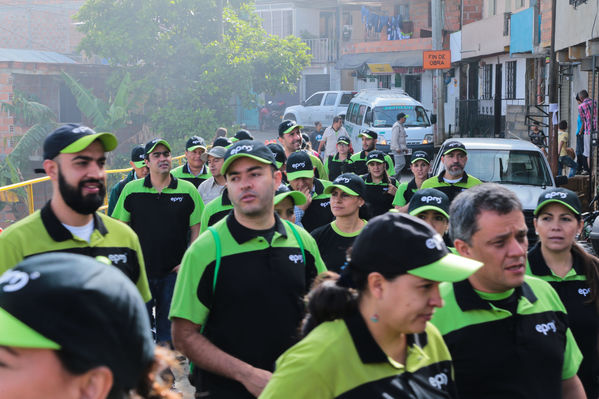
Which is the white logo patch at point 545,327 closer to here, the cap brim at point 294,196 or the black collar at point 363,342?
the black collar at point 363,342

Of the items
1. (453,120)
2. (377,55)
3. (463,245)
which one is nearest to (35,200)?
(463,245)

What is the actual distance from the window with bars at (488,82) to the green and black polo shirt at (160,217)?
104 ft

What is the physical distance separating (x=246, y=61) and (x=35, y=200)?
17.7 meters

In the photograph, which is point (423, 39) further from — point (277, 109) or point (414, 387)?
point (414, 387)

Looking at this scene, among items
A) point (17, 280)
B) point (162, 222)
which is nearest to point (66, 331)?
point (17, 280)

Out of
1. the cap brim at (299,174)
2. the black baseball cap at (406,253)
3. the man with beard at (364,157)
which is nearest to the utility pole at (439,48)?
the man with beard at (364,157)

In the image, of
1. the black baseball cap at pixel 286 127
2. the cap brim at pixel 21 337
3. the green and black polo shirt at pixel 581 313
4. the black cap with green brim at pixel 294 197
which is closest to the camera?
the cap brim at pixel 21 337

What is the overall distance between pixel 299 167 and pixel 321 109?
32602 mm

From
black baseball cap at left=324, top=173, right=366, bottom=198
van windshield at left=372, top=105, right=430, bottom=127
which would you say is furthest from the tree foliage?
black baseball cap at left=324, top=173, right=366, bottom=198

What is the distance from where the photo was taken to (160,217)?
840cm

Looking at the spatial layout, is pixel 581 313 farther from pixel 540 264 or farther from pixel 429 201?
pixel 429 201

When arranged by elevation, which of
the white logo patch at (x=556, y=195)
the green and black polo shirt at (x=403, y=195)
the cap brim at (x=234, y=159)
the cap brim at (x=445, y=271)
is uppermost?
the cap brim at (x=234, y=159)

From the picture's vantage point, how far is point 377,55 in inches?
1928

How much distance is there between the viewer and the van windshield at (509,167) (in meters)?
13.1
